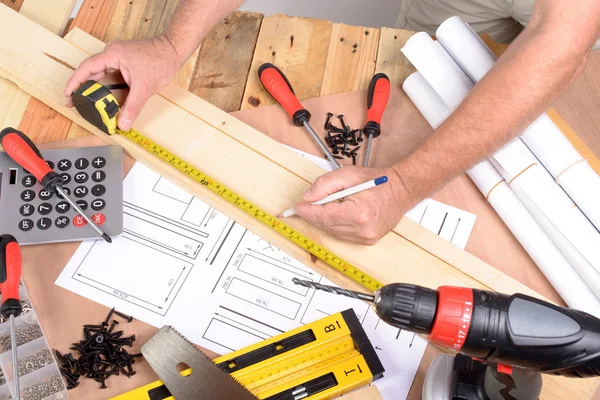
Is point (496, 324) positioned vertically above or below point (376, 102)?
below

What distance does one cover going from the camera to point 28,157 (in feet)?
5.36

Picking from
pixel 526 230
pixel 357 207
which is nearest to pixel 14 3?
pixel 357 207

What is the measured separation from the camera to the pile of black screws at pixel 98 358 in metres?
1.43

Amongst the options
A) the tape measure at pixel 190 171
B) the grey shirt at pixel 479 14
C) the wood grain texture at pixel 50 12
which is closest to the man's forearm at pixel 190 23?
the tape measure at pixel 190 171

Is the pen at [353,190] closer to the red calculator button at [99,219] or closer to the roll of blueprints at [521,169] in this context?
the roll of blueprints at [521,169]

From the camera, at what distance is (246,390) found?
137cm

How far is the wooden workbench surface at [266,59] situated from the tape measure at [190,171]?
15 cm

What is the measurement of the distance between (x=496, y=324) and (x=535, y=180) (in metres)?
0.67

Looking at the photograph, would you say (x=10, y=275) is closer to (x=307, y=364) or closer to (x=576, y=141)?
(x=307, y=364)

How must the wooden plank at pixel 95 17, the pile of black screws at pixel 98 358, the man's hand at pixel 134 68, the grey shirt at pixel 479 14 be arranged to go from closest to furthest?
the pile of black screws at pixel 98 358 → the man's hand at pixel 134 68 → the wooden plank at pixel 95 17 → the grey shirt at pixel 479 14

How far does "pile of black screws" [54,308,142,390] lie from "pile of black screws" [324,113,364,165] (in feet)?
2.40

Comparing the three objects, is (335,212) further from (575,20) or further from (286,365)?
(575,20)

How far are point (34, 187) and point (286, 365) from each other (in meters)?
0.79

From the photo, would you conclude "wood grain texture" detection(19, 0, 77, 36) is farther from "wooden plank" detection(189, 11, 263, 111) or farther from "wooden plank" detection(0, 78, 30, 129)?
"wooden plank" detection(189, 11, 263, 111)
